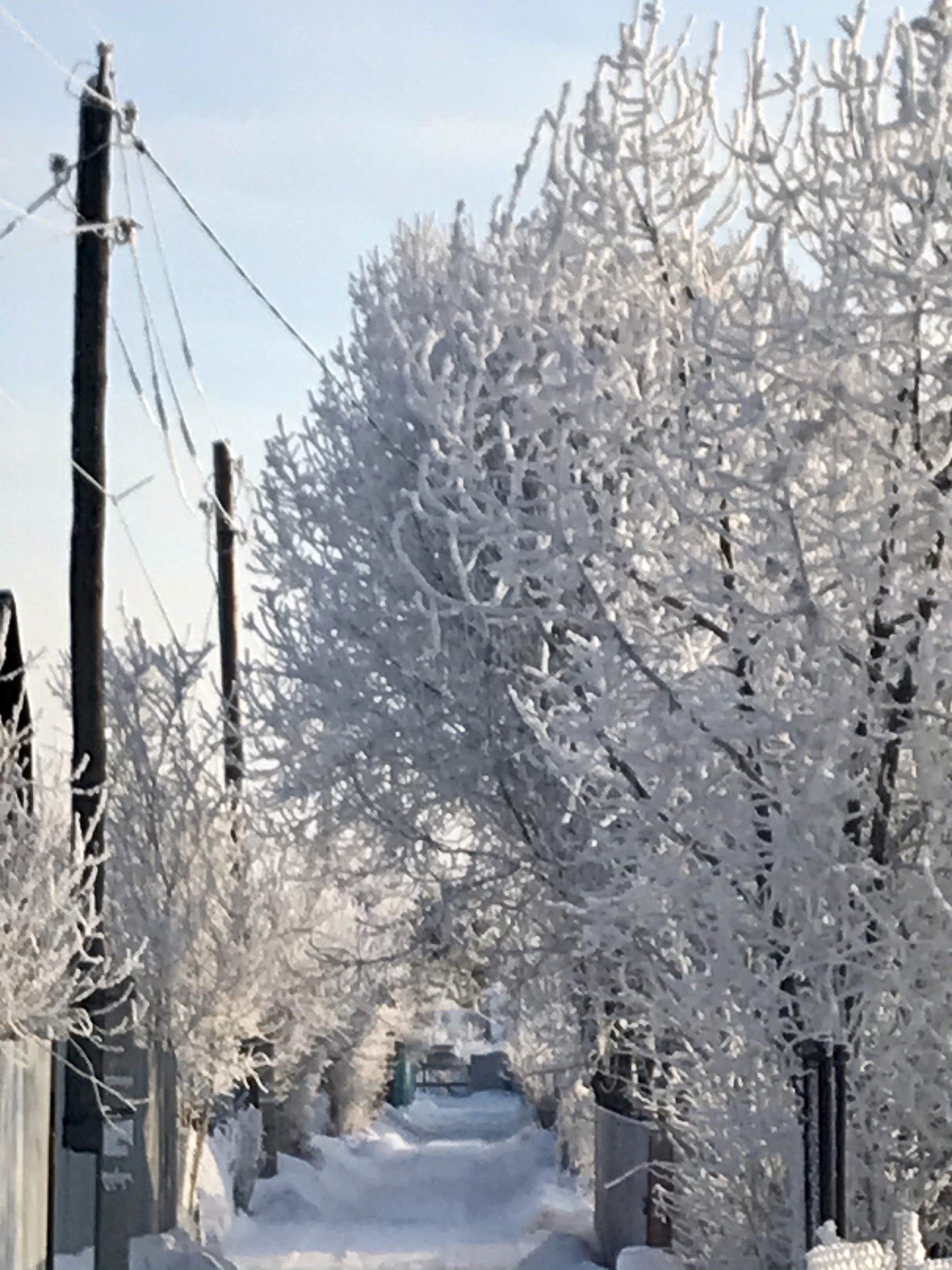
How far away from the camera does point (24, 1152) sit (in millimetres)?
9625

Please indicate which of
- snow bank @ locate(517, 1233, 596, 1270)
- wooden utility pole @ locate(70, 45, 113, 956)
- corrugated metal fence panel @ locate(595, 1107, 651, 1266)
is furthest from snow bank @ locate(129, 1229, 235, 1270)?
corrugated metal fence panel @ locate(595, 1107, 651, 1266)

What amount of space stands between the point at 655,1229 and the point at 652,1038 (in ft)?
19.4

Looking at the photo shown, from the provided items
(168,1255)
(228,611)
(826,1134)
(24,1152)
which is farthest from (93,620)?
(228,611)

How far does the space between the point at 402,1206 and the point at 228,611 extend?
10202mm

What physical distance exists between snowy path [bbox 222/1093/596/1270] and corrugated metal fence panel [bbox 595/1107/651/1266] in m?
1.61

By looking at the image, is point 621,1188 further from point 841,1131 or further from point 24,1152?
point 841,1131

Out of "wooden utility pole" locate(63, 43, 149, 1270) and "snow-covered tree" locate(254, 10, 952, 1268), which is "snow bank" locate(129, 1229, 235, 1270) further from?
"snow-covered tree" locate(254, 10, 952, 1268)

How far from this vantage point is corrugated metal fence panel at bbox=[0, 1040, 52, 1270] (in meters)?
9.19

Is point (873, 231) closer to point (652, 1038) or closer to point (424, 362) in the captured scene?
point (424, 362)

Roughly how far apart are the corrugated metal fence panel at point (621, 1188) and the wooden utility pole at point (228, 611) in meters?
5.03

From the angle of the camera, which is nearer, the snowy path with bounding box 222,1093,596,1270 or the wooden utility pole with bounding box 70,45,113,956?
the wooden utility pole with bounding box 70,45,113,956

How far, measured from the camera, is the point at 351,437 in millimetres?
14266

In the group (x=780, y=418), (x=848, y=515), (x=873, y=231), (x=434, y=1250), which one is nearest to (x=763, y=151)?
(x=873, y=231)

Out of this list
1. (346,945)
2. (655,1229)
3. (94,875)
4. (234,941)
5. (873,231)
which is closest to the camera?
(873,231)
